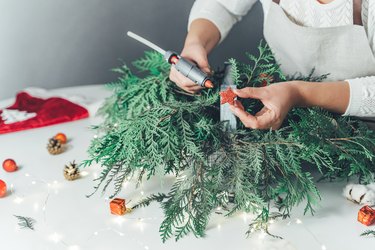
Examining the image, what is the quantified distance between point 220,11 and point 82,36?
0.73m

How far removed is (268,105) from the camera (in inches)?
39.9

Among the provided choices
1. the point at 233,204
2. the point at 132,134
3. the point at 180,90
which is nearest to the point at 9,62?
the point at 180,90

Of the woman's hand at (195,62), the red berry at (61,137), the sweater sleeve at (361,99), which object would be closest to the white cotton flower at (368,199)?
the sweater sleeve at (361,99)

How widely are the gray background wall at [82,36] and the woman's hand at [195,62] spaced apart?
78 cm

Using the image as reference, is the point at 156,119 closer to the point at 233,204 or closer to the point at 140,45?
the point at 233,204

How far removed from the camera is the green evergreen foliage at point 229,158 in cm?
99

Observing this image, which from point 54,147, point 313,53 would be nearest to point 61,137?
point 54,147

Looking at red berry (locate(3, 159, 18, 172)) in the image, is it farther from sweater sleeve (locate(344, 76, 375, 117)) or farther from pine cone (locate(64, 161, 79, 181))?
sweater sleeve (locate(344, 76, 375, 117))

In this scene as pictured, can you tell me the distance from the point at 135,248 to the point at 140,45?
1.29m

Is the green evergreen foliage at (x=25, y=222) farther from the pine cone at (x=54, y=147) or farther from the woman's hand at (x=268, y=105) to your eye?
the woman's hand at (x=268, y=105)

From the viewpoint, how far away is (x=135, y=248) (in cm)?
94

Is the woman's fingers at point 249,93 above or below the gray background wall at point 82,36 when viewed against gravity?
above

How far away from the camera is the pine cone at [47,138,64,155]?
4.18ft

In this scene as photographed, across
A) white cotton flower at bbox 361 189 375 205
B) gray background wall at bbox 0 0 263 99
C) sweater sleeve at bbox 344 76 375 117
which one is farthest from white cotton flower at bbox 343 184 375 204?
gray background wall at bbox 0 0 263 99
